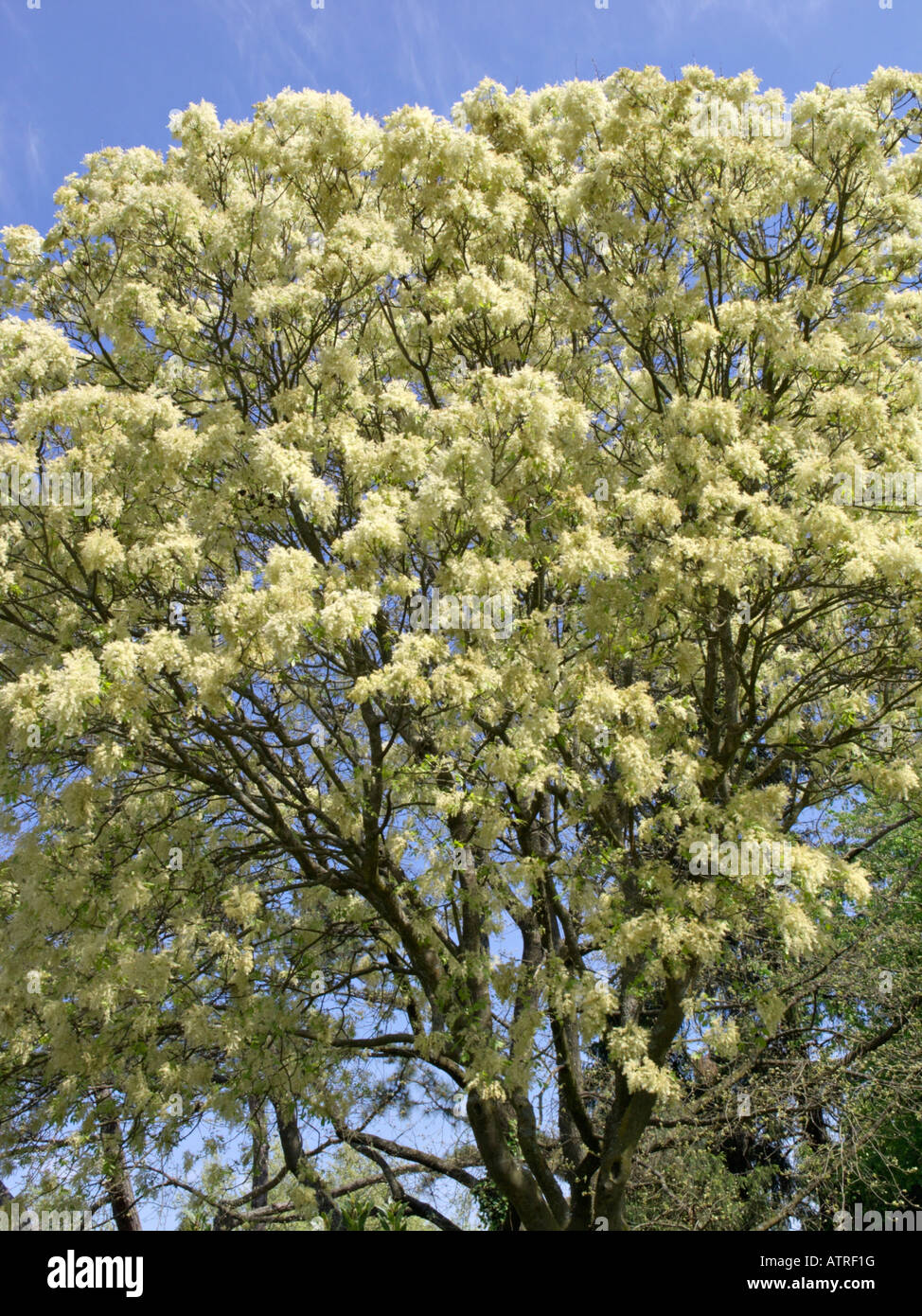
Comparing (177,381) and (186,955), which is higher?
(177,381)

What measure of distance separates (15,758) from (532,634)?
441 cm

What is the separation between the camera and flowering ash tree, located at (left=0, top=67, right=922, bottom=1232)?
736 centimetres

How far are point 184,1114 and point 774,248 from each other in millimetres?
9302

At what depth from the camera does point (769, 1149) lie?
14.3m

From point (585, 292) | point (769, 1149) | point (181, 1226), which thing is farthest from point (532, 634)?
point (769, 1149)

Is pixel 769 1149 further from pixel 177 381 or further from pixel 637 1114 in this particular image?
pixel 177 381

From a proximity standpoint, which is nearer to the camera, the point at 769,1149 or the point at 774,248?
the point at 774,248

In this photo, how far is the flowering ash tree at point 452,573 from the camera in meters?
7.36

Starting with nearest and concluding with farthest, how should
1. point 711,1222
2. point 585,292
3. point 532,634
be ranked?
point 532,634 → point 585,292 → point 711,1222

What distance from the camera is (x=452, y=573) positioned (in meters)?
7.61
